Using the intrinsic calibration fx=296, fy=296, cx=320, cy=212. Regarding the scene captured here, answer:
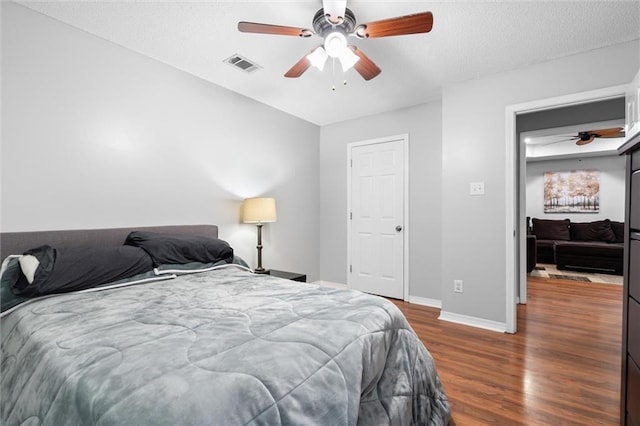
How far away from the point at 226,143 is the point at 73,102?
4.32 ft

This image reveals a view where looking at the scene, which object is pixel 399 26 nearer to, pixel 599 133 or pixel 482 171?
pixel 482 171

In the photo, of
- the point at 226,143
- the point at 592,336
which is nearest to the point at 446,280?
the point at 592,336

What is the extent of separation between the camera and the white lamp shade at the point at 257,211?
3131 millimetres

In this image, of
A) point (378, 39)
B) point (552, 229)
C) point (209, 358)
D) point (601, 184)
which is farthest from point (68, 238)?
point (601, 184)

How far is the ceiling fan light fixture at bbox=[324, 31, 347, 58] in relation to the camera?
1.88 metres

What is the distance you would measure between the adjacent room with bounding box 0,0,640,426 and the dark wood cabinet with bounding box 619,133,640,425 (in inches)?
1.2

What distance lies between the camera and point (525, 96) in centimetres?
271

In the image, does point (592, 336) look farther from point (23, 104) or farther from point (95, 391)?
point (23, 104)

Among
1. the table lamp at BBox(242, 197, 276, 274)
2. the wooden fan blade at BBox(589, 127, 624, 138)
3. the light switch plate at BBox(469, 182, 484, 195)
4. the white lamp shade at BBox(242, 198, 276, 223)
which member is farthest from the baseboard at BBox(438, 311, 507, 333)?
the wooden fan blade at BBox(589, 127, 624, 138)

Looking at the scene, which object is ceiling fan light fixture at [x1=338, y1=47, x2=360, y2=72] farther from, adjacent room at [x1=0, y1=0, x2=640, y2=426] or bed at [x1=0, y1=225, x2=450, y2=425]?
bed at [x1=0, y1=225, x2=450, y2=425]

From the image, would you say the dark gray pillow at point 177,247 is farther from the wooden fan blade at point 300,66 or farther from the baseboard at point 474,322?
the baseboard at point 474,322

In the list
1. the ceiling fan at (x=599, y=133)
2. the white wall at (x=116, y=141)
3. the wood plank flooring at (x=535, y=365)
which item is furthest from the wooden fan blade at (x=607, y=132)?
the white wall at (x=116, y=141)

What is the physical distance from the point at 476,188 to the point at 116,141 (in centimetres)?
325

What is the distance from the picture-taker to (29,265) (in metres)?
1.62
